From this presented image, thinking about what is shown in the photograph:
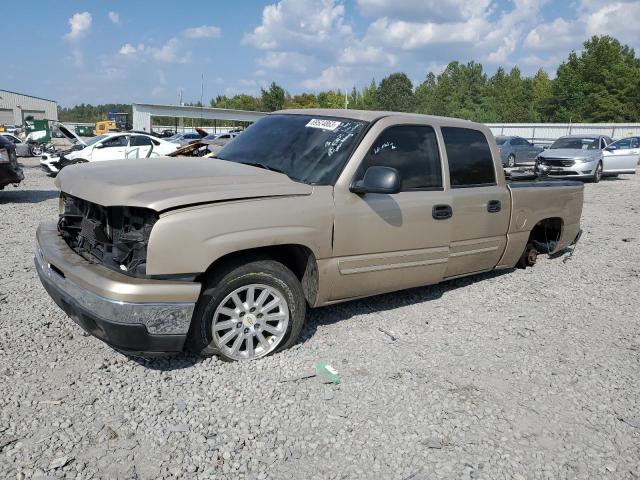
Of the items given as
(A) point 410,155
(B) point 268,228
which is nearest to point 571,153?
(A) point 410,155

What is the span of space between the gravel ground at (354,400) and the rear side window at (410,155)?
4.06ft

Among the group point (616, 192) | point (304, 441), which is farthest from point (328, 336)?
point (616, 192)

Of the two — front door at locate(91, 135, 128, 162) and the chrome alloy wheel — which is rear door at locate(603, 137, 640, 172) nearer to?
front door at locate(91, 135, 128, 162)

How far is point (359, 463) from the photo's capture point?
9.08ft

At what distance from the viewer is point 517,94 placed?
8362cm

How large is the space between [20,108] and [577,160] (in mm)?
86282

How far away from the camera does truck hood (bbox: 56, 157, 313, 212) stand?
3.26m

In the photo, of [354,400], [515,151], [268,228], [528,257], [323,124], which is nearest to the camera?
[354,400]

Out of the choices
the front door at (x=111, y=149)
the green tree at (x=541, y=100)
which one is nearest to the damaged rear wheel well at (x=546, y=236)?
the front door at (x=111, y=149)

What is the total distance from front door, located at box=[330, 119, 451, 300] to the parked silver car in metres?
14.6

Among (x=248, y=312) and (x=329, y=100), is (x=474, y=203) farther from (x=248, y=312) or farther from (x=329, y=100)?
(x=329, y=100)

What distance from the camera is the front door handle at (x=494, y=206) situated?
16.9 feet

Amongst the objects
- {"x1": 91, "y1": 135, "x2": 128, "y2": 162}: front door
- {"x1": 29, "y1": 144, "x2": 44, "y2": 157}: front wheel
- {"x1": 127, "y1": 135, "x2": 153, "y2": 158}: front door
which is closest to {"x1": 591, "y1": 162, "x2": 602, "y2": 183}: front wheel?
{"x1": 127, "y1": 135, "x2": 153, "y2": 158}: front door

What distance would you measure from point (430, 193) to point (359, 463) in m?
2.51
